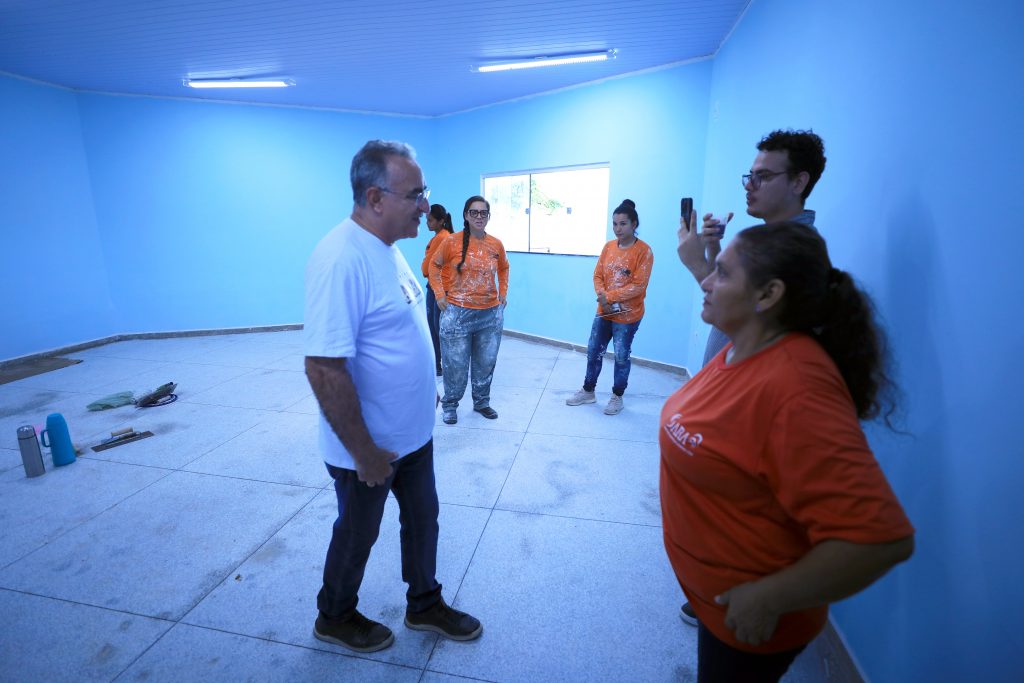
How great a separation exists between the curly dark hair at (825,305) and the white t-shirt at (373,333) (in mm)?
983

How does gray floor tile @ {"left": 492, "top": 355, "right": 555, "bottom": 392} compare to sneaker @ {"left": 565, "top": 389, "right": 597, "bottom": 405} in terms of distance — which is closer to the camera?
sneaker @ {"left": 565, "top": 389, "right": 597, "bottom": 405}

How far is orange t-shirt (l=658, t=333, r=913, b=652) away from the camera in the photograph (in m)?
0.72

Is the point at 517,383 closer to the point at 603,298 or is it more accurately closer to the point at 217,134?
the point at 603,298

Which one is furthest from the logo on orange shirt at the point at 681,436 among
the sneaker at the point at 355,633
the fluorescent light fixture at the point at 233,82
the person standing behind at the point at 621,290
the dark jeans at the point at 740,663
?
the fluorescent light fixture at the point at 233,82

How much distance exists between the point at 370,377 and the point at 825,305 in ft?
3.83

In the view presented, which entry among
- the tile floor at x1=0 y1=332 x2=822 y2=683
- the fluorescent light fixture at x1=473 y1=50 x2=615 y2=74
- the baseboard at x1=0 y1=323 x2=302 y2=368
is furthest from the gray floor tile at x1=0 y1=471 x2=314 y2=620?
the fluorescent light fixture at x1=473 y1=50 x2=615 y2=74

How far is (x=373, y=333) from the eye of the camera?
55.7 inches

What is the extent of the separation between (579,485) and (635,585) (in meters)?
0.84

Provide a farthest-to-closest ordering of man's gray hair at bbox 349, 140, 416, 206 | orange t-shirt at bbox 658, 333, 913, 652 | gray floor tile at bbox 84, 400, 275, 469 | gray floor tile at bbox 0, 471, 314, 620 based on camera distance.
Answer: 1. gray floor tile at bbox 84, 400, 275, 469
2. gray floor tile at bbox 0, 471, 314, 620
3. man's gray hair at bbox 349, 140, 416, 206
4. orange t-shirt at bbox 658, 333, 913, 652

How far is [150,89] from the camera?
18.7 feet

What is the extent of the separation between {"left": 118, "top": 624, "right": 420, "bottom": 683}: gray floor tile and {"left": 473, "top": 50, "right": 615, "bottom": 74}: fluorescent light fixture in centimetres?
493

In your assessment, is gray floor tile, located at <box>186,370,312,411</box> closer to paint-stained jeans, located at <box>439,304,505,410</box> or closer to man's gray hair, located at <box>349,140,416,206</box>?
paint-stained jeans, located at <box>439,304,505,410</box>

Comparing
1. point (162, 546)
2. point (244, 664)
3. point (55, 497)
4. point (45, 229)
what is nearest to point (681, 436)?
point (244, 664)

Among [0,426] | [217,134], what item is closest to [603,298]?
[0,426]
